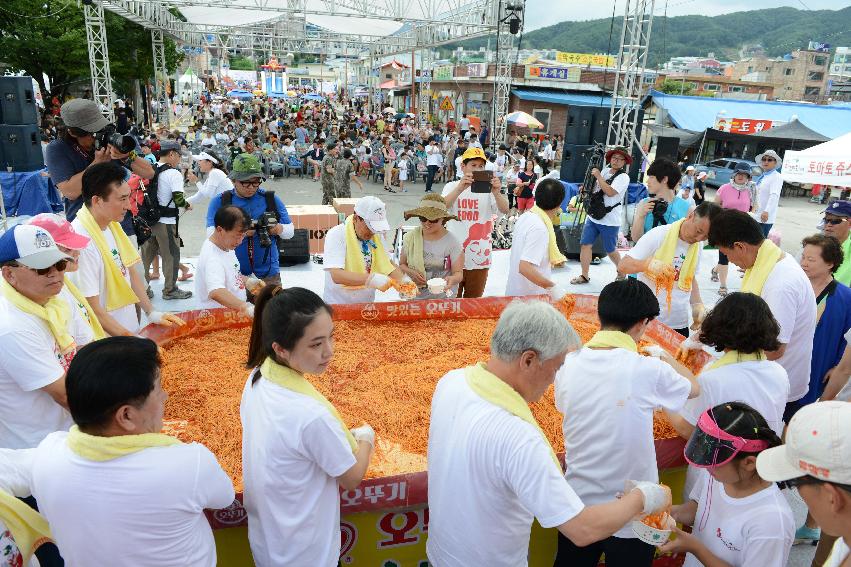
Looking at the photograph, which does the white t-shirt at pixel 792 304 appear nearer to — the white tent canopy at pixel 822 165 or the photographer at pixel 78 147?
the photographer at pixel 78 147

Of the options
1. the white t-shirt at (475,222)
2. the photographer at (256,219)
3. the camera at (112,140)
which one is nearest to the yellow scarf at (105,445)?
the photographer at (256,219)

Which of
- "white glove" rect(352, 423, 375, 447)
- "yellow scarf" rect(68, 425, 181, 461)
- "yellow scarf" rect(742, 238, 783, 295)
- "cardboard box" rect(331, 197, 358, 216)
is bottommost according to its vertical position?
"cardboard box" rect(331, 197, 358, 216)

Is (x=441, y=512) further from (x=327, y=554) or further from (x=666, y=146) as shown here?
(x=666, y=146)

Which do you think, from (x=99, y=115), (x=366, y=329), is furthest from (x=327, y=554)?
(x=99, y=115)

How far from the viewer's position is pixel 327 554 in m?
1.63

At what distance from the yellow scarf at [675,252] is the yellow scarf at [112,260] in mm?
3074

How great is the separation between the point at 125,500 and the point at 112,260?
191 cm

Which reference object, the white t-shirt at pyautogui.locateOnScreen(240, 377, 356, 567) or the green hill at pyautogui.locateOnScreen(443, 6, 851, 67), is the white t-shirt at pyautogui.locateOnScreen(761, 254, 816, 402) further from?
the green hill at pyautogui.locateOnScreen(443, 6, 851, 67)

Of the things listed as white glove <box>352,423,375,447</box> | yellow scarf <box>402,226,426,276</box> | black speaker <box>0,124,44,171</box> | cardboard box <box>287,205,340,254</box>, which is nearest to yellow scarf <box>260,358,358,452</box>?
white glove <box>352,423,375,447</box>

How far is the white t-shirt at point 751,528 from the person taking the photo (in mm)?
1618

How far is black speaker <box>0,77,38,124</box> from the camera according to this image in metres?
8.34

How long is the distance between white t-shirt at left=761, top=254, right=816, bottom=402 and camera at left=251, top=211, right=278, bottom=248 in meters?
2.99

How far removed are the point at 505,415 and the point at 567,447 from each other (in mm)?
679

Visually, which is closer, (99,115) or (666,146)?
(99,115)
